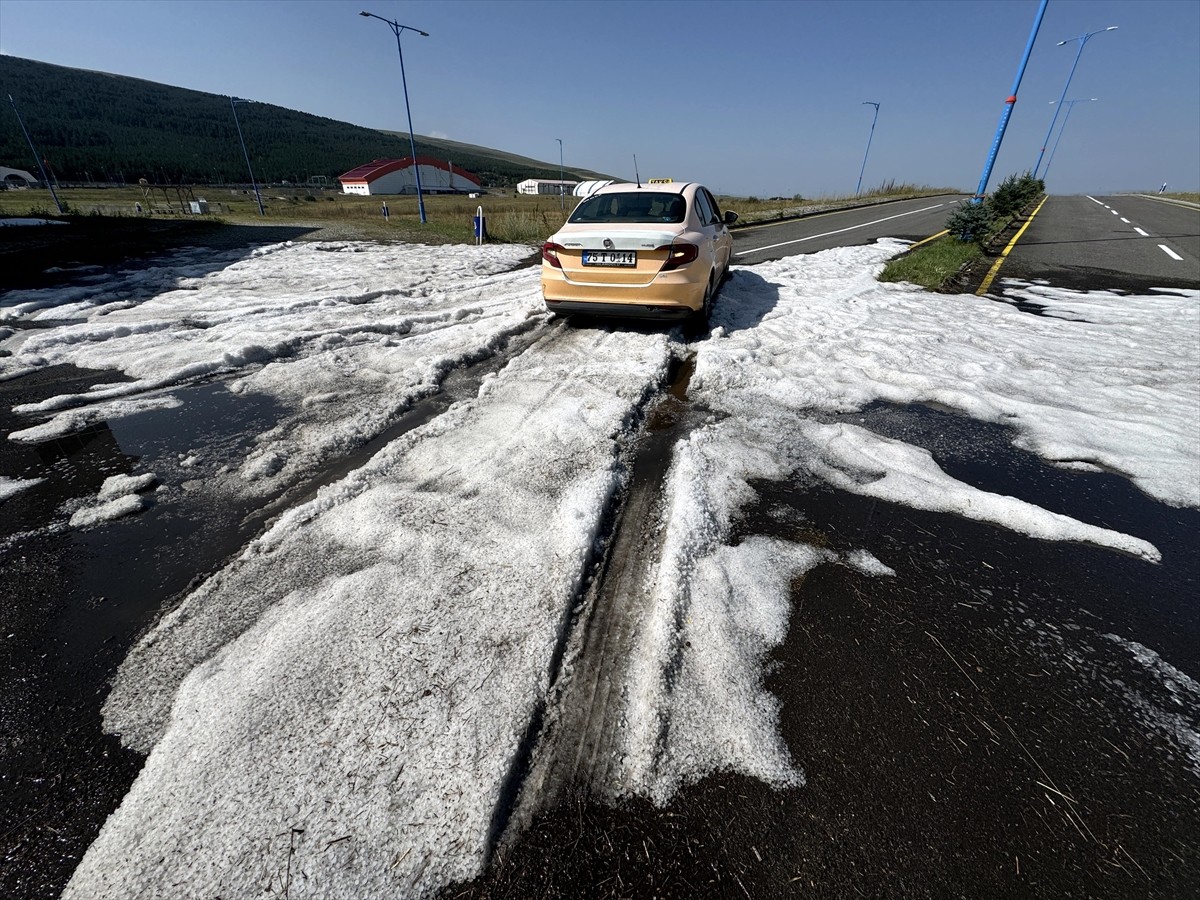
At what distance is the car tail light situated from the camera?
17.2ft

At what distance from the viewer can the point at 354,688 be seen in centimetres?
193

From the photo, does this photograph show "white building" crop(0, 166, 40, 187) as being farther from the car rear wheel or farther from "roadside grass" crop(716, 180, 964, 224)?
the car rear wheel

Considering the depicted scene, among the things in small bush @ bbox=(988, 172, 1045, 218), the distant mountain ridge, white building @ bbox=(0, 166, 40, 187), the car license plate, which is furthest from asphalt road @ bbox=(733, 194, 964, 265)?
the distant mountain ridge

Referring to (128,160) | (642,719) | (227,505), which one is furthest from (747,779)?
(128,160)

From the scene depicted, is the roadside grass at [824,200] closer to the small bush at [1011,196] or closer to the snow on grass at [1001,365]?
the small bush at [1011,196]

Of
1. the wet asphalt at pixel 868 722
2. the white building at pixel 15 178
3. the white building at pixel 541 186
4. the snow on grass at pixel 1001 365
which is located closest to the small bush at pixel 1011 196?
the snow on grass at pixel 1001 365

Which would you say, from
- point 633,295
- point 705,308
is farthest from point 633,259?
point 705,308

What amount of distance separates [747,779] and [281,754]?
1594mm

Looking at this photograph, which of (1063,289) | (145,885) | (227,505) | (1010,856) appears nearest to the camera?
(145,885)

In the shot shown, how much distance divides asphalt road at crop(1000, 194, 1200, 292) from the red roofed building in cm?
10203

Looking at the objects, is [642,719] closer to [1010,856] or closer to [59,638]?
[1010,856]

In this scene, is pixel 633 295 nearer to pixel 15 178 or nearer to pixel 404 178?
pixel 15 178

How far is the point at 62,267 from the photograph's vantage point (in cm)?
905

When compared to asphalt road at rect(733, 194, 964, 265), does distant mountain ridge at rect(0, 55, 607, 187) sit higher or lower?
higher
